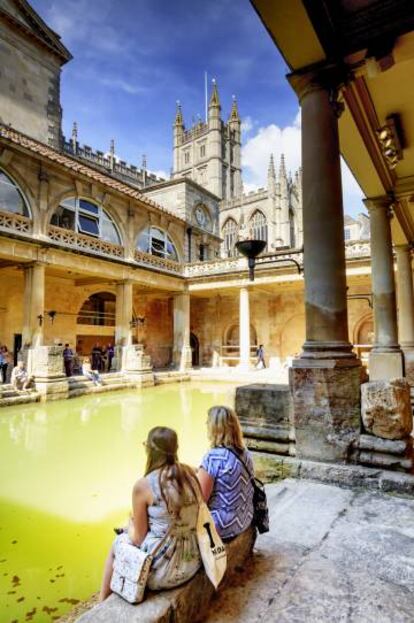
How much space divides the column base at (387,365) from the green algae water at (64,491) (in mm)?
3046

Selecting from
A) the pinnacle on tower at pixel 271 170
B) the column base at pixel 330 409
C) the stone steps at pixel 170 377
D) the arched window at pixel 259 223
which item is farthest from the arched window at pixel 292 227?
the column base at pixel 330 409

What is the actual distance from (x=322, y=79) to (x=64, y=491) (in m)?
5.04

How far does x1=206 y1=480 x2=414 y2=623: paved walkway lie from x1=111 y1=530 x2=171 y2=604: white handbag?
1.14ft

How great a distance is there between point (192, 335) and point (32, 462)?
18384 mm

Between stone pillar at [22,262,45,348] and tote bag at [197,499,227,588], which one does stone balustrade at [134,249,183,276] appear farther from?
tote bag at [197,499,227,588]

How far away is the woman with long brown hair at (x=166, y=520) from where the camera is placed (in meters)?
1.54

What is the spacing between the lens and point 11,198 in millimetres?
11992

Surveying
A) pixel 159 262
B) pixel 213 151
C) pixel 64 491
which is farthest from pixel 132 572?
pixel 213 151

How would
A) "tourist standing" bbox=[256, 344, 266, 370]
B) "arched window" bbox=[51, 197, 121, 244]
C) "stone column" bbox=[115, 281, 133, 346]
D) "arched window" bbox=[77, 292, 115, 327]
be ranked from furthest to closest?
"arched window" bbox=[77, 292, 115, 327], "tourist standing" bbox=[256, 344, 266, 370], "stone column" bbox=[115, 281, 133, 346], "arched window" bbox=[51, 197, 121, 244]

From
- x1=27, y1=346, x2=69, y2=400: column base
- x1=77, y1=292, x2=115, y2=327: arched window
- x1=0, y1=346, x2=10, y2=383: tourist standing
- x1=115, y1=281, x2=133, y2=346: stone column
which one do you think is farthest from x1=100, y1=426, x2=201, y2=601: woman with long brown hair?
x1=77, y1=292, x2=115, y2=327: arched window

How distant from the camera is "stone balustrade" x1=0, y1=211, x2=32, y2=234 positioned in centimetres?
1139

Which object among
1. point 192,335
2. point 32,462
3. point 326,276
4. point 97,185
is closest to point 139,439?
point 32,462

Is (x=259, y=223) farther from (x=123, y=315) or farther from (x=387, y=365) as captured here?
(x=387, y=365)

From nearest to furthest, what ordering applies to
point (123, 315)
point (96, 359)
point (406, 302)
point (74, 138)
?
point (406, 302) < point (123, 315) < point (96, 359) < point (74, 138)
